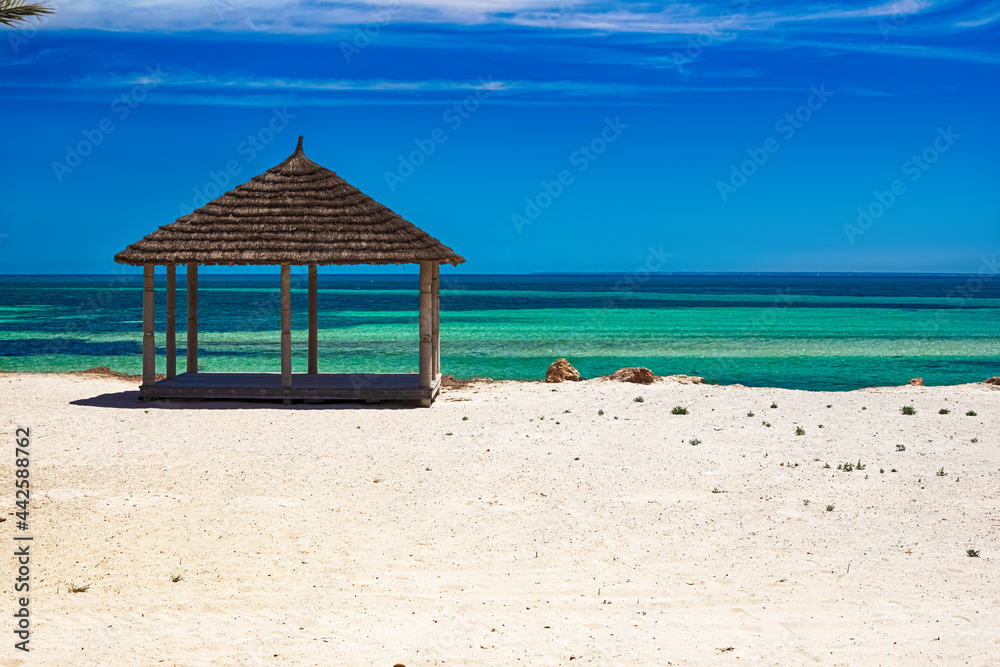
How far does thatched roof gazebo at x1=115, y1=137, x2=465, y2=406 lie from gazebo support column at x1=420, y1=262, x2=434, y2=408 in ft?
0.06

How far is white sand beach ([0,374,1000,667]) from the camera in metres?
6.32

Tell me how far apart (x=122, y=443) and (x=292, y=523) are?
191 inches

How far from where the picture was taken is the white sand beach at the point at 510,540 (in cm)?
632

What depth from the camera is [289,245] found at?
51.3 feet

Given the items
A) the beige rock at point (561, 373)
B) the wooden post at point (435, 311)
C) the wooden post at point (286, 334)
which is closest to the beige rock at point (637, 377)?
the beige rock at point (561, 373)

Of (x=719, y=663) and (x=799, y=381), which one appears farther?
(x=799, y=381)

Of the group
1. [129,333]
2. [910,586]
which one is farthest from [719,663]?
[129,333]

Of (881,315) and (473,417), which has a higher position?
(473,417)

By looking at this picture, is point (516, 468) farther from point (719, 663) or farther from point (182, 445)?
point (719, 663)

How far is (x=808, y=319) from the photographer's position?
2347 inches

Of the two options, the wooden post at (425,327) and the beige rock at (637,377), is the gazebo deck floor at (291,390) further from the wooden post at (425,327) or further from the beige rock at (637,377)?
the beige rock at (637,377)

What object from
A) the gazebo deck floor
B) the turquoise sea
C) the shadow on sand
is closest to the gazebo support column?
the gazebo deck floor

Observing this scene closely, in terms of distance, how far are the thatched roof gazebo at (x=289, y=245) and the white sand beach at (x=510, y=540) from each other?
166cm

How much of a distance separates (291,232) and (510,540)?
29.2 feet
